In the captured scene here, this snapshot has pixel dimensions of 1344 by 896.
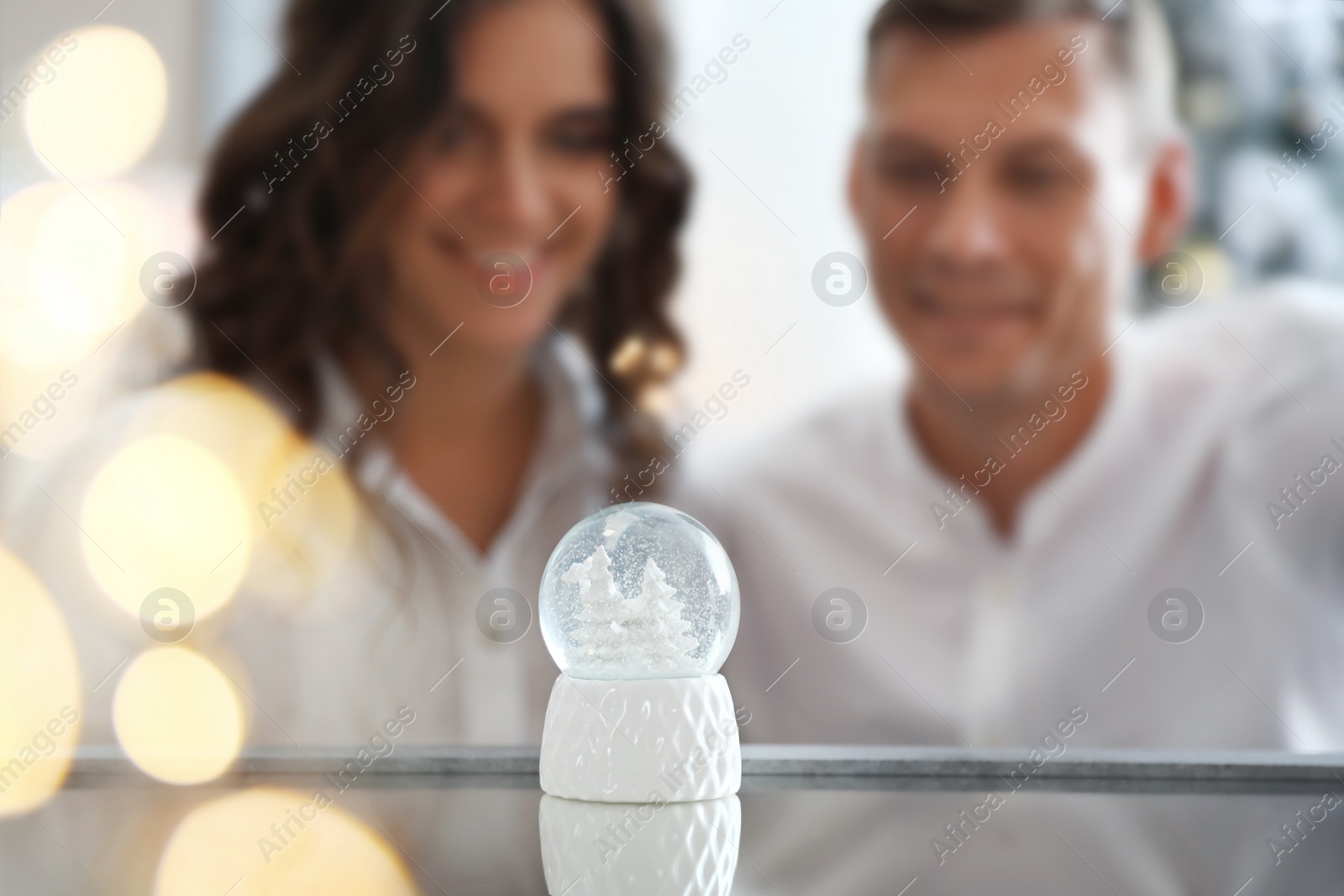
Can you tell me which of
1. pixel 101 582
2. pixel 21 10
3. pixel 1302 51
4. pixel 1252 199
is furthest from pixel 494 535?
pixel 1302 51

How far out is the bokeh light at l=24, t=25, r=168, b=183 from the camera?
1393 mm

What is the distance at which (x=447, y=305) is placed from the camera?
4.53 ft

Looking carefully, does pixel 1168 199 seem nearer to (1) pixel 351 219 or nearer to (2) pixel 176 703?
(1) pixel 351 219

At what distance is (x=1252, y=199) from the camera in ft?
4.42

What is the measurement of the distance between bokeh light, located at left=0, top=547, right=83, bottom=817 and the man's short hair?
126 centimetres

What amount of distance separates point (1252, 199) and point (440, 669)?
3.87ft

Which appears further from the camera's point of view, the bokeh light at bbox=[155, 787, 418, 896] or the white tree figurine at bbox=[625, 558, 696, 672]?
the white tree figurine at bbox=[625, 558, 696, 672]

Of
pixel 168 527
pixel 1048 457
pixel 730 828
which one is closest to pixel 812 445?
pixel 1048 457

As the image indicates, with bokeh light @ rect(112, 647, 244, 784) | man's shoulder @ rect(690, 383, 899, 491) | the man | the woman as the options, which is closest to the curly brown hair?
the woman

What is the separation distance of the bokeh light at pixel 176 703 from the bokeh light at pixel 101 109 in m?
0.64

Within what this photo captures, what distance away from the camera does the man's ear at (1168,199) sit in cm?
133

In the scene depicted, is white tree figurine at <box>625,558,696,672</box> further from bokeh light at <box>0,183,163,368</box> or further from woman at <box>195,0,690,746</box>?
bokeh light at <box>0,183,163,368</box>

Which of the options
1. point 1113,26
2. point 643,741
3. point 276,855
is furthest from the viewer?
point 1113,26

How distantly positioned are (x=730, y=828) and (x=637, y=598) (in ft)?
0.63
